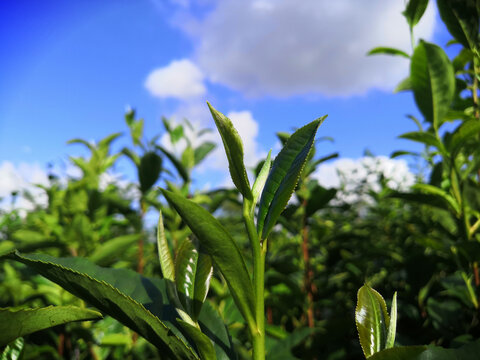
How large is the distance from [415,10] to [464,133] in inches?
Answer: 22.7

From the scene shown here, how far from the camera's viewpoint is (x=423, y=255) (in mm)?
1941

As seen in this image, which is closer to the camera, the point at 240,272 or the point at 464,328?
the point at 240,272

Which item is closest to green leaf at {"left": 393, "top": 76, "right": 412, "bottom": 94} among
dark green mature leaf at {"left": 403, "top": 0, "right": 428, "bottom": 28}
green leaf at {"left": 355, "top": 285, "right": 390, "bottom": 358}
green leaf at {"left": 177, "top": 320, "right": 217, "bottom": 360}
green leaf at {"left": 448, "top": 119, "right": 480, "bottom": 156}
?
dark green mature leaf at {"left": 403, "top": 0, "right": 428, "bottom": 28}

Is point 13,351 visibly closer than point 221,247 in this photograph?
No

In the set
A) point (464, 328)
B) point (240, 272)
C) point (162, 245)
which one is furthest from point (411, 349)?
point (464, 328)

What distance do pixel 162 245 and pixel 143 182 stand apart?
1869 millimetres

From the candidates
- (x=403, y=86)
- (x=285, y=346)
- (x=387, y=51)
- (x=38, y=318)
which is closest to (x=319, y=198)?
(x=403, y=86)

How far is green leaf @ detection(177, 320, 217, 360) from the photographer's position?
612mm

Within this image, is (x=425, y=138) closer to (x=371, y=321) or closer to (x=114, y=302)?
(x=371, y=321)

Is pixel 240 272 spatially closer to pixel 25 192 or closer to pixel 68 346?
pixel 68 346

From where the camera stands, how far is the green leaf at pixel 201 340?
61cm

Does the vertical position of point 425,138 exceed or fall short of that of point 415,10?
it falls short

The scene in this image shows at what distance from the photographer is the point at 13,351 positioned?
2.48 feet

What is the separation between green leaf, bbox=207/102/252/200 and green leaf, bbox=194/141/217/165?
2.26 m
